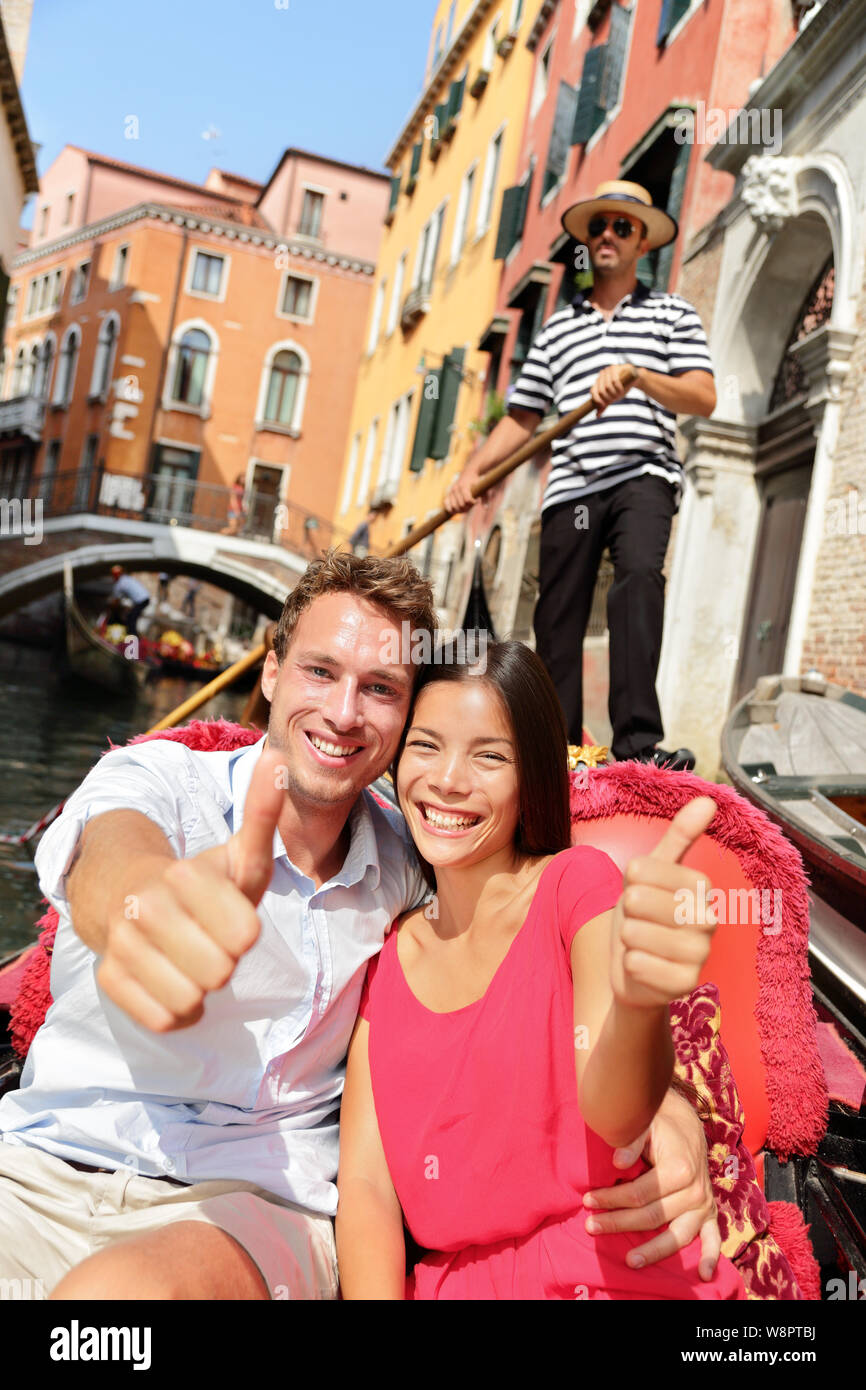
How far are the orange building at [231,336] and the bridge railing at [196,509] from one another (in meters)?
3.59

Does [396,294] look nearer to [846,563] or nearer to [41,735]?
[41,735]

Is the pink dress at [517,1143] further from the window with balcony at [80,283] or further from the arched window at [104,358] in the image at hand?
the window with balcony at [80,283]

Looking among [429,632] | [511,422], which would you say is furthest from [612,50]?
[429,632]

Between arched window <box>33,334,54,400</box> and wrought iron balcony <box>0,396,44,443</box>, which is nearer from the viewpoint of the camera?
wrought iron balcony <box>0,396,44,443</box>

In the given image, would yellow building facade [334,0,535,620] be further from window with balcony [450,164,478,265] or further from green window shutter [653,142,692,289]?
green window shutter [653,142,692,289]

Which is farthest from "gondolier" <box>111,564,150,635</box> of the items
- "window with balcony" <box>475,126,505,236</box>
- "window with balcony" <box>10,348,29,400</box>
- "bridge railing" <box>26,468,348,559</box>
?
"window with balcony" <box>10,348,29,400</box>

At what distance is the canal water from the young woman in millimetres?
498

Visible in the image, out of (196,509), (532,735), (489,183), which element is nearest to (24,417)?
(196,509)

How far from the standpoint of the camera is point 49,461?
23.9 meters

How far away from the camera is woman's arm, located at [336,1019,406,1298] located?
47.3 inches

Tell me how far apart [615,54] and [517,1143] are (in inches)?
363

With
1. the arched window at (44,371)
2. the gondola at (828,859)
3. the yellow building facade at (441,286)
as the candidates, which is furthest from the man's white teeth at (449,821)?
the arched window at (44,371)

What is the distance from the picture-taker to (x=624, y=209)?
8.04ft

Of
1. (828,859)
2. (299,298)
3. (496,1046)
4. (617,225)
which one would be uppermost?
(299,298)
